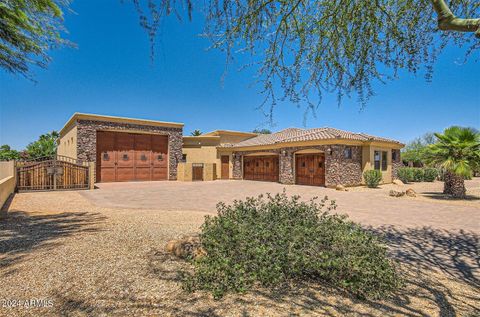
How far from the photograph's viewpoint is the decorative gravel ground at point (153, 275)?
9.32ft

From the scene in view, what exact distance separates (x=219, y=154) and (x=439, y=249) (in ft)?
68.2

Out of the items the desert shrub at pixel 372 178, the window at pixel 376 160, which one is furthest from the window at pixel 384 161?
the desert shrub at pixel 372 178

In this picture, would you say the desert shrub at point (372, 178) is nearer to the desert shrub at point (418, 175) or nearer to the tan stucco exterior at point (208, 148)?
the desert shrub at point (418, 175)

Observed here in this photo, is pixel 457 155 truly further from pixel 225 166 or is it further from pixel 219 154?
pixel 219 154

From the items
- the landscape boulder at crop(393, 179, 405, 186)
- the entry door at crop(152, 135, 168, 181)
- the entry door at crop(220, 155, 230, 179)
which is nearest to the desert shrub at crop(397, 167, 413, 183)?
the landscape boulder at crop(393, 179, 405, 186)

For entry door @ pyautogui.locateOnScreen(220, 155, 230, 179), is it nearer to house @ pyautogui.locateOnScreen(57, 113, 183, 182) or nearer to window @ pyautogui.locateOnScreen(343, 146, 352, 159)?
house @ pyautogui.locateOnScreen(57, 113, 183, 182)

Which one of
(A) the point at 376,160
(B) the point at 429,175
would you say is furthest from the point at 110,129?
(B) the point at 429,175

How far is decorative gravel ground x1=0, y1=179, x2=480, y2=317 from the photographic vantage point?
2840mm

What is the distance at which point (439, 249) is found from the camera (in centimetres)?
512

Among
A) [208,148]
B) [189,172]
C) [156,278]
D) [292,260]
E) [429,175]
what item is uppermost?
[208,148]

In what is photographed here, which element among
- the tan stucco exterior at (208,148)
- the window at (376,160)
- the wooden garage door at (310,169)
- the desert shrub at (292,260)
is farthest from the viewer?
the tan stucco exterior at (208,148)

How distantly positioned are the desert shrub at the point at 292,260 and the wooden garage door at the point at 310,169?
14395mm

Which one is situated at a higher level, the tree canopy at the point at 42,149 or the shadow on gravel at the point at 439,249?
the tree canopy at the point at 42,149

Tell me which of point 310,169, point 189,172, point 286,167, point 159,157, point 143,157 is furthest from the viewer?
point 189,172
